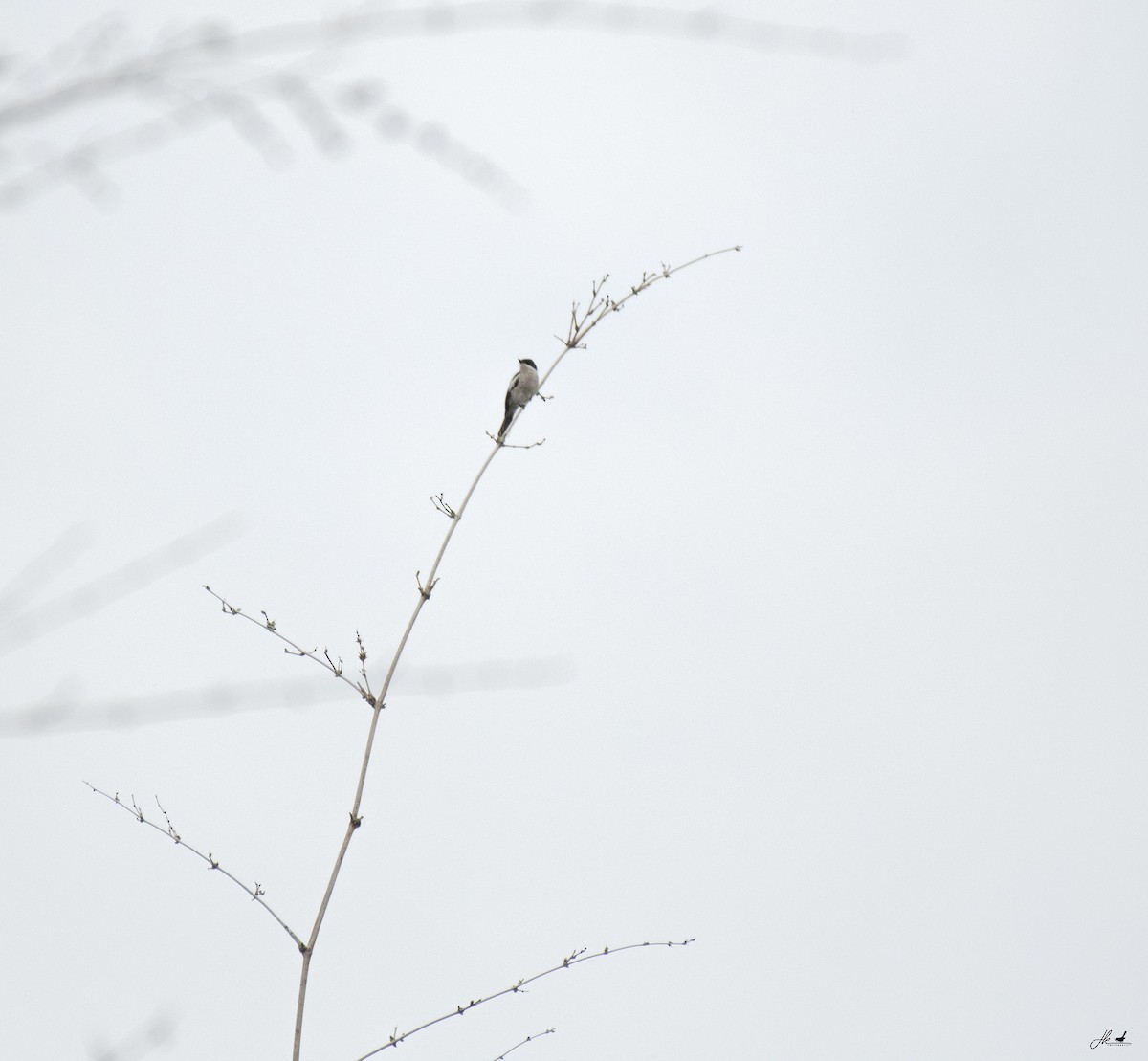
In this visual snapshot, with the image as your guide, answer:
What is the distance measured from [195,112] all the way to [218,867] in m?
2.52

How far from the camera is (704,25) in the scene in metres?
1.26

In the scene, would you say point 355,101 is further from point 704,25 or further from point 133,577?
point 133,577

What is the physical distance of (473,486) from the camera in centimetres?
371

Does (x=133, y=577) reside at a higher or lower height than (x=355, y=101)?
lower

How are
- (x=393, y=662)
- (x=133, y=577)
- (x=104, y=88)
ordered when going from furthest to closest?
(x=393, y=662) → (x=133, y=577) → (x=104, y=88)

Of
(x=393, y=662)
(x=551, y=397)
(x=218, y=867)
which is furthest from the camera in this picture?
(x=551, y=397)

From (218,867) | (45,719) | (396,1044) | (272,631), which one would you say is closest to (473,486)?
(272,631)

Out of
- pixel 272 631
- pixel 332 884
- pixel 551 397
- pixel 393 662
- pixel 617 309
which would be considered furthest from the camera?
pixel 551 397

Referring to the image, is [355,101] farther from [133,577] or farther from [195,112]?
[133,577]

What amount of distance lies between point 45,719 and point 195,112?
788 millimetres

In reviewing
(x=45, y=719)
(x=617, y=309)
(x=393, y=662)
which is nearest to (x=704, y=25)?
(x=45, y=719)

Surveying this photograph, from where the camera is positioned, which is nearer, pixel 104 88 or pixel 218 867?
pixel 104 88

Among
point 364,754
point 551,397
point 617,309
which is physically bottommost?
point 364,754

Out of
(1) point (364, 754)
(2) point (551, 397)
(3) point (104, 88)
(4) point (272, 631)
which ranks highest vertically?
(2) point (551, 397)
